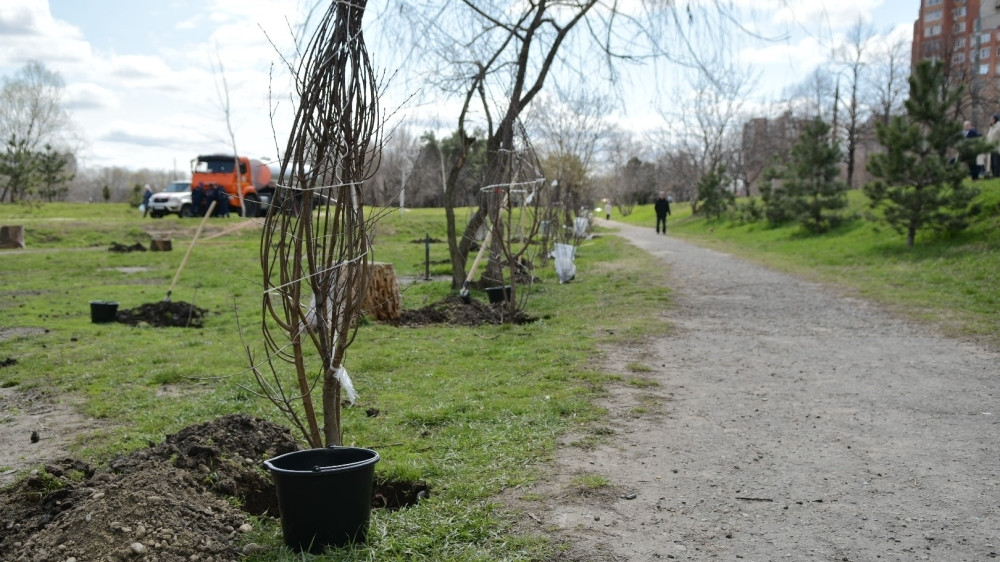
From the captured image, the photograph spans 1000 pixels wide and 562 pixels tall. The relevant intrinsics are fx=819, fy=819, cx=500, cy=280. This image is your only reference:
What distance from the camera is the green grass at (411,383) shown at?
11.6 feet

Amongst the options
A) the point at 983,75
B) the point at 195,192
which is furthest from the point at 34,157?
the point at 983,75

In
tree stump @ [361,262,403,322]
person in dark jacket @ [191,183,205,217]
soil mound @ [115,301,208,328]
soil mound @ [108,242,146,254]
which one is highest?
person in dark jacket @ [191,183,205,217]

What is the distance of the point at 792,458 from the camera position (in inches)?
170

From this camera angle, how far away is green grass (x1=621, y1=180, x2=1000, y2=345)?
33.1 ft

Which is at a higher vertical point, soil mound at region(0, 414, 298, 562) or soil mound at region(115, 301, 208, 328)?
soil mound at region(0, 414, 298, 562)

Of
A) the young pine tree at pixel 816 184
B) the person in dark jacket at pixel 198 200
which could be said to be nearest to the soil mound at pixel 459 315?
the young pine tree at pixel 816 184

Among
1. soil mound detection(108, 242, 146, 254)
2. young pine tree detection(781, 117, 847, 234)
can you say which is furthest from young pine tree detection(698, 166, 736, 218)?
soil mound detection(108, 242, 146, 254)

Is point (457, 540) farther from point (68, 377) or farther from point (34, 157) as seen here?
point (34, 157)

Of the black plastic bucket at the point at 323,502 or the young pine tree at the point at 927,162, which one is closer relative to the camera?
the black plastic bucket at the point at 323,502

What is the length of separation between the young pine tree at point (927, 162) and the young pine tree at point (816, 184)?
608 centimetres

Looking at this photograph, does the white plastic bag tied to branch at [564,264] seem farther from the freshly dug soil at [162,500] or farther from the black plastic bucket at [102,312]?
the freshly dug soil at [162,500]

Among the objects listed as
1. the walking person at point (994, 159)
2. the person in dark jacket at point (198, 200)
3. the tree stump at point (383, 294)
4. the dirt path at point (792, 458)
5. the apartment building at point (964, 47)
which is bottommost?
the dirt path at point (792, 458)

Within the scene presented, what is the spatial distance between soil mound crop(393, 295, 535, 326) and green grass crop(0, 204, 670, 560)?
35cm

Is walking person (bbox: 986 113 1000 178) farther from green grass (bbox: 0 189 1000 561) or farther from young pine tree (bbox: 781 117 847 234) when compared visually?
young pine tree (bbox: 781 117 847 234)
